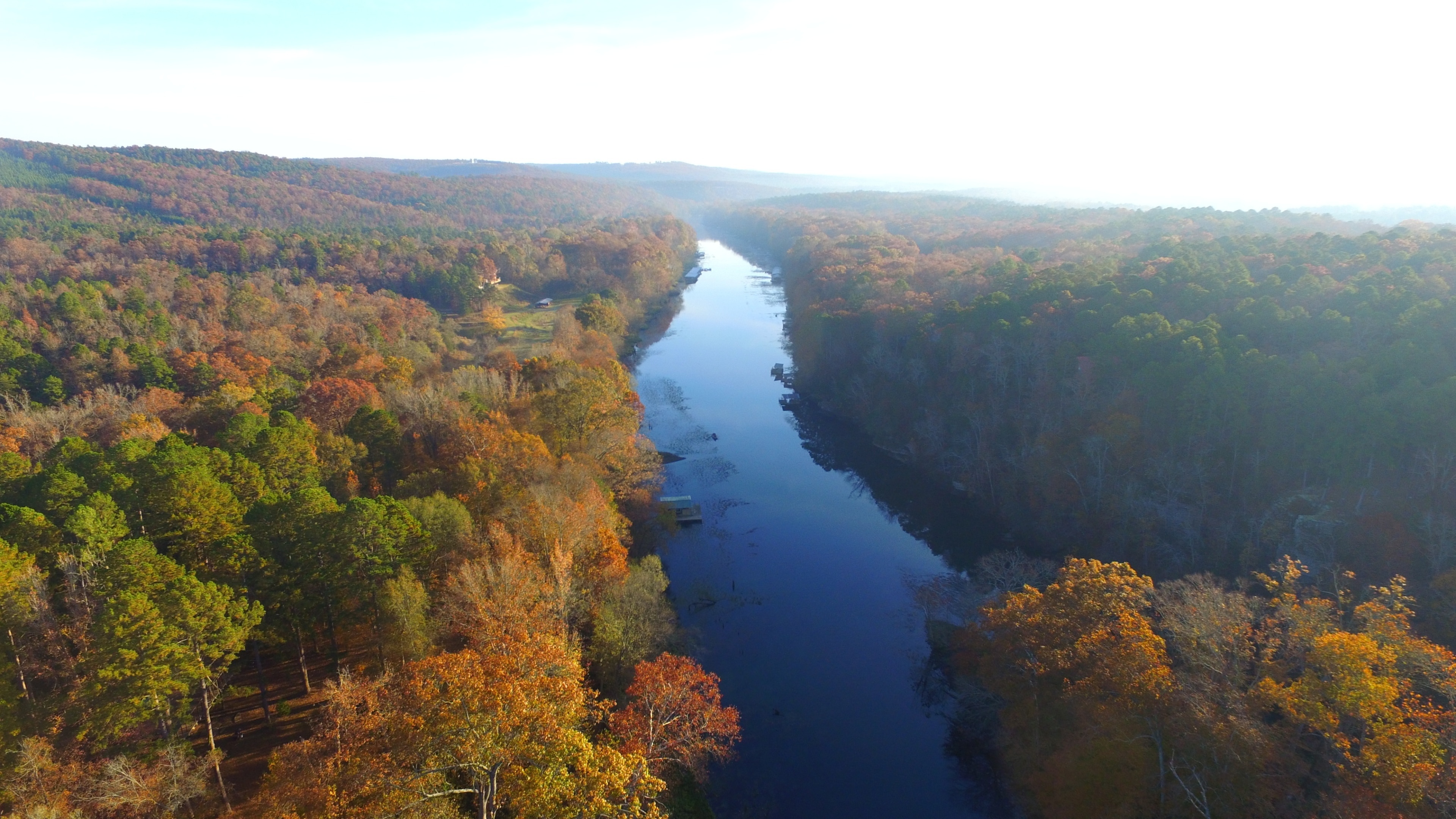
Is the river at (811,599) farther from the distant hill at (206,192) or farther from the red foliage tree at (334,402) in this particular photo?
the distant hill at (206,192)

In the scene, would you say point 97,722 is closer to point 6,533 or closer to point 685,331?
Answer: point 6,533

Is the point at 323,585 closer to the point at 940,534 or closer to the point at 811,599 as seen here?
the point at 811,599

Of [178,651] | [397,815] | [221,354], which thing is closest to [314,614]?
[178,651]

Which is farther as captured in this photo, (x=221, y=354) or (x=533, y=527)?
(x=221, y=354)

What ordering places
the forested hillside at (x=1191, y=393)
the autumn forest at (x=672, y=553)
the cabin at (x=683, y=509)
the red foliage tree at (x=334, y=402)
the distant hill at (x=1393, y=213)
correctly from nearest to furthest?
the autumn forest at (x=672, y=553) → the forested hillside at (x=1191, y=393) → the red foliage tree at (x=334, y=402) → the cabin at (x=683, y=509) → the distant hill at (x=1393, y=213)

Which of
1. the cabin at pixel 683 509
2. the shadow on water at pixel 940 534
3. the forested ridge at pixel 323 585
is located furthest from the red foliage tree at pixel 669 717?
the cabin at pixel 683 509

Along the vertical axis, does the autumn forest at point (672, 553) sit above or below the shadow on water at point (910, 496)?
above

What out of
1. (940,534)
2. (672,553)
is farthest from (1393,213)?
(672,553)
